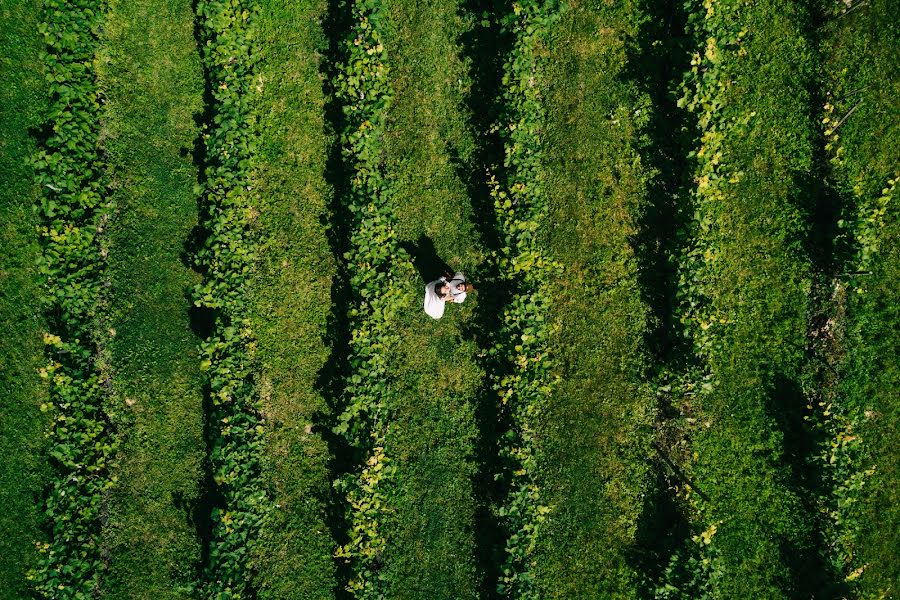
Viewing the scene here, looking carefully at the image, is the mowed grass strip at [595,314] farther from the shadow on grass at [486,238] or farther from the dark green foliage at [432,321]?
the dark green foliage at [432,321]

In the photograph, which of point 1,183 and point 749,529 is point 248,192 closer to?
point 1,183

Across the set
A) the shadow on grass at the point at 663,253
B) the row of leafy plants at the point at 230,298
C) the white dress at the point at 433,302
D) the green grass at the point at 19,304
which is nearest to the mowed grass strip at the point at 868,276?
the shadow on grass at the point at 663,253

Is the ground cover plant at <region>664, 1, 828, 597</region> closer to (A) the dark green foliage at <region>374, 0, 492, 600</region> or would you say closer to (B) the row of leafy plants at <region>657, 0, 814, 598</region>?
(B) the row of leafy plants at <region>657, 0, 814, 598</region>

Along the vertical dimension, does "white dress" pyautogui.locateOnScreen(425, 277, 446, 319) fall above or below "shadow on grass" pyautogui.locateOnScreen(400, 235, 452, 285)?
below

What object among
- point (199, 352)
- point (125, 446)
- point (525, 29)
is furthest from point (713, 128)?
point (125, 446)

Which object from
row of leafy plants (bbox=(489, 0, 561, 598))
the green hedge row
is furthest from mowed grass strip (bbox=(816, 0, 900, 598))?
row of leafy plants (bbox=(489, 0, 561, 598))

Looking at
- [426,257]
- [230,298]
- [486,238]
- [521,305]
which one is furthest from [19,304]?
[521,305]
